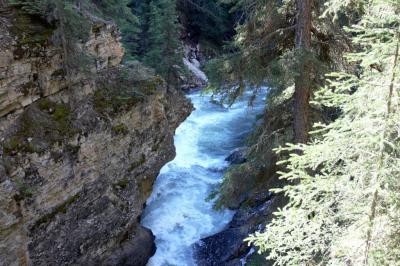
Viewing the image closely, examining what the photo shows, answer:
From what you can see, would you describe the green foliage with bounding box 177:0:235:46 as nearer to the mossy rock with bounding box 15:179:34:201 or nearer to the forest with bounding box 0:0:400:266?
the forest with bounding box 0:0:400:266

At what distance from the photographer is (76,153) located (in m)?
11.0

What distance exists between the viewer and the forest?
4.05 m

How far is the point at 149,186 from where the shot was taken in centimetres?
1360

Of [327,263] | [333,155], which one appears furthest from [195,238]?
[333,155]

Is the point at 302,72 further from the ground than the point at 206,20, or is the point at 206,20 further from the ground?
the point at 206,20

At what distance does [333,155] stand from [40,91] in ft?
27.5

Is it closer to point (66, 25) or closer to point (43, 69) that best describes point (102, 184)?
point (43, 69)

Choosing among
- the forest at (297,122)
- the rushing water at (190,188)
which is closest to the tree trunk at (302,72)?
the forest at (297,122)

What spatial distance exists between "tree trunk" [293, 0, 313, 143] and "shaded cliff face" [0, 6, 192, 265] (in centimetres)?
572

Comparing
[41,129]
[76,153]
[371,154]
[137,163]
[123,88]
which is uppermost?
[371,154]

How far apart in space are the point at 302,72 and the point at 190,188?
1131cm

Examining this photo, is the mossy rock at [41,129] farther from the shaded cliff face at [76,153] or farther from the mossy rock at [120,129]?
the mossy rock at [120,129]

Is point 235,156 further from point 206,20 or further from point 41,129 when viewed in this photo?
point 206,20

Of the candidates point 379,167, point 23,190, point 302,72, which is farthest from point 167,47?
point 379,167
